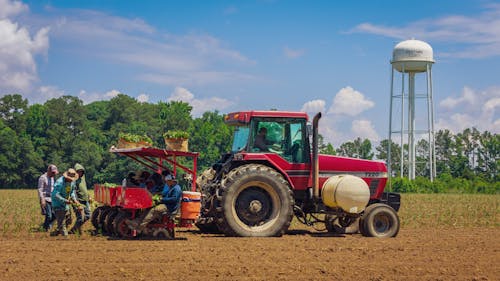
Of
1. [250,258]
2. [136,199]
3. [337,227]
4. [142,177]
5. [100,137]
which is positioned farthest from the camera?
[100,137]

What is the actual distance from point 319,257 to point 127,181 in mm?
5875

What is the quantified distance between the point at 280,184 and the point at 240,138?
161 cm

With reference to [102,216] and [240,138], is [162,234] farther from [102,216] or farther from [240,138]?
[240,138]

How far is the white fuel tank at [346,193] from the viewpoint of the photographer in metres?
14.9

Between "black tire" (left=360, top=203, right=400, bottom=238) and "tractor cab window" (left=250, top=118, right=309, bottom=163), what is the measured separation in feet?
5.80

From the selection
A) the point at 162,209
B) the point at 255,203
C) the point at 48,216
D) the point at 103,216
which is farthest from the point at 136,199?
the point at 48,216

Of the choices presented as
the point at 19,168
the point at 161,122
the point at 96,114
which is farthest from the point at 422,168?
the point at 19,168

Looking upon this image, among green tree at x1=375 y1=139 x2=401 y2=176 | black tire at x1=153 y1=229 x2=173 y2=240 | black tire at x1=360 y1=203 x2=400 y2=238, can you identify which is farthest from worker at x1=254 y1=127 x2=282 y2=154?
green tree at x1=375 y1=139 x2=401 y2=176

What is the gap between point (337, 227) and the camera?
16.2 meters

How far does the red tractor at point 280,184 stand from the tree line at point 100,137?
4400 centimetres

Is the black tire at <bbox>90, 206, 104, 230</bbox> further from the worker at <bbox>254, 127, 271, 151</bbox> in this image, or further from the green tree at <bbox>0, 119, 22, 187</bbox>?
the green tree at <bbox>0, 119, 22, 187</bbox>

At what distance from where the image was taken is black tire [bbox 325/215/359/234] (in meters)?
16.2

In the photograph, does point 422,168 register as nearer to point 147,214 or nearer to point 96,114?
point 96,114

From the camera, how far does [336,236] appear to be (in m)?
15.5
